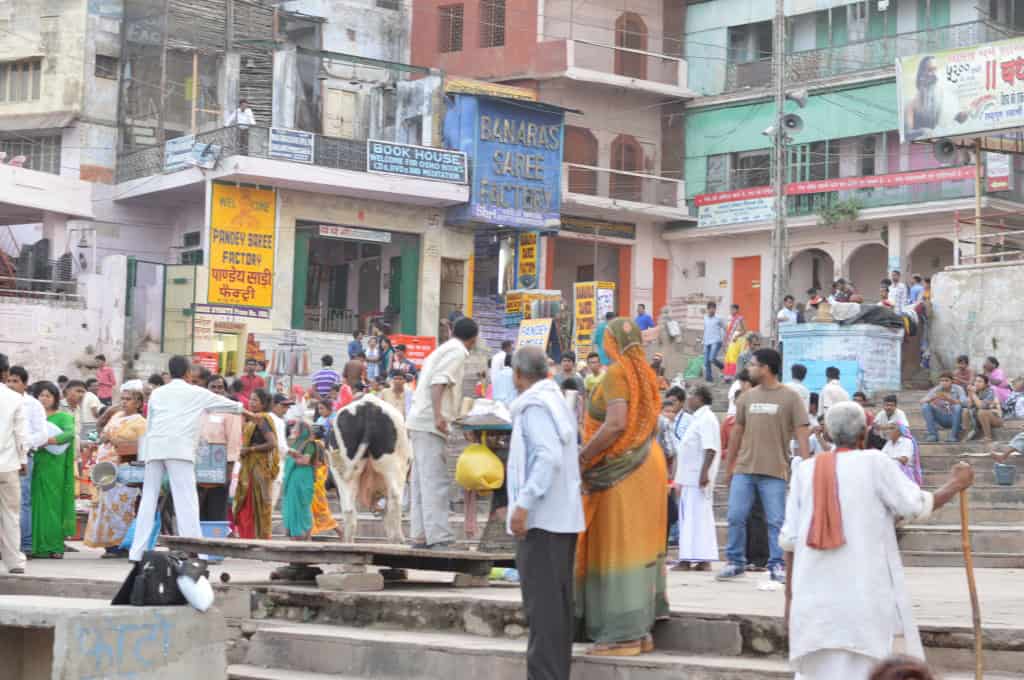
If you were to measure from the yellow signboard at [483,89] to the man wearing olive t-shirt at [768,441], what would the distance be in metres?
24.2

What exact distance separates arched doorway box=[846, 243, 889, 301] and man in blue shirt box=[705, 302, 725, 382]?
986 centimetres

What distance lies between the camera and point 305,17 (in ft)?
117

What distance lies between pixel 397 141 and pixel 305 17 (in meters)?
3.94

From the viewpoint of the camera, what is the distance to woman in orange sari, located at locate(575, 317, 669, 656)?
7.45 meters

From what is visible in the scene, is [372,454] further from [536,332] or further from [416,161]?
[416,161]

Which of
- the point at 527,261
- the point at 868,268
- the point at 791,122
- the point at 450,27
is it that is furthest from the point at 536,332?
the point at 450,27

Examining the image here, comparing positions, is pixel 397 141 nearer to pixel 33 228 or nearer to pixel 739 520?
pixel 33 228

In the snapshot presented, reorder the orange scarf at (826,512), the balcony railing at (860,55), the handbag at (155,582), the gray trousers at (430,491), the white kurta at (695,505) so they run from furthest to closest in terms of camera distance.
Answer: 1. the balcony railing at (860,55)
2. the white kurta at (695,505)
3. the gray trousers at (430,491)
4. the handbag at (155,582)
5. the orange scarf at (826,512)

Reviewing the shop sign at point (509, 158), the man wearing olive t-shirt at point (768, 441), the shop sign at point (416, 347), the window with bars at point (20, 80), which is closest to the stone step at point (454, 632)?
the man wearing olive t-shirt at point (768, 441)

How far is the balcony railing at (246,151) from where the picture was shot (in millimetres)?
30406

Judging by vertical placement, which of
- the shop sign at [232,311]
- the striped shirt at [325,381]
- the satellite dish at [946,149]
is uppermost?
the satellite dish at [946,149]

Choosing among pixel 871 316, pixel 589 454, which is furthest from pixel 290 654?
pixel 871 316

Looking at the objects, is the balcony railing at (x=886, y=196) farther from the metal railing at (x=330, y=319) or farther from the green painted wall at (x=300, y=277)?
the green painted wall at (x=300, y=277)

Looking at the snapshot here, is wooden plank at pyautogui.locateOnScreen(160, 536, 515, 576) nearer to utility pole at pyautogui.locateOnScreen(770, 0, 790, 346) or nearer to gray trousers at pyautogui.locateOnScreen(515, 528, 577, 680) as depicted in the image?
gray trousers at pyautogui.locateOnScreen(515, 528, 577, 680)
